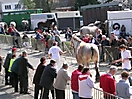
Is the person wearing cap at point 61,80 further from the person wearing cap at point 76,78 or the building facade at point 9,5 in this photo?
the building facade at point 9,5

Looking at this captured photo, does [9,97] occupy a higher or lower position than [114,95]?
lower

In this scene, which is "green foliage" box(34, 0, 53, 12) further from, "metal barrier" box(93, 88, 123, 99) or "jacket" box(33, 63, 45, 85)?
"metal barrier" box(93, 88, 123, 99)

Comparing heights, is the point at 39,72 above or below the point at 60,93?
above

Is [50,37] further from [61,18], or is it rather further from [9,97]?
[61,18]

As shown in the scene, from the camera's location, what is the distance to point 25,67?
1408 centimetres

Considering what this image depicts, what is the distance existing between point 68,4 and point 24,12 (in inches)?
1023

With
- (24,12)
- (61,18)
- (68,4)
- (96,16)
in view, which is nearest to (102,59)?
(96,16)

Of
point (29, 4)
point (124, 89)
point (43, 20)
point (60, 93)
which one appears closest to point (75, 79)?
point (60, 93)

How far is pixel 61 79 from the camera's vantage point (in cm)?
1148

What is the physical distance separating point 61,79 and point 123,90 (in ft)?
8.10

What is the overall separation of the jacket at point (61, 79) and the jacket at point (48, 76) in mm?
371

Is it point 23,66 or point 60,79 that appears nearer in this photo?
point 60,79

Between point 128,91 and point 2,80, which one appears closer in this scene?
point 128,91

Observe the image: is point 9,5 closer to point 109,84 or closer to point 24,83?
point 24,83
